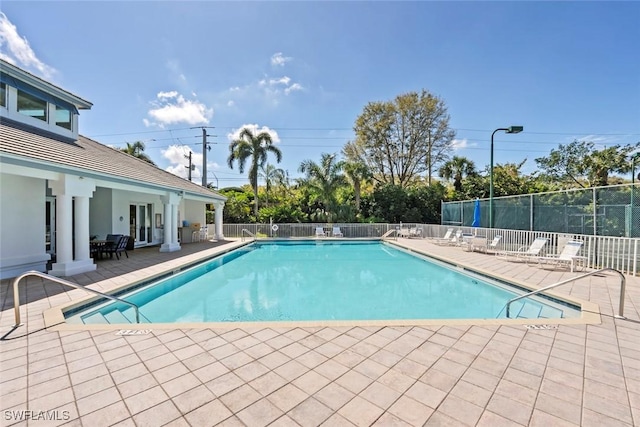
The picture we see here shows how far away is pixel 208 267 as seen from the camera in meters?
10.2

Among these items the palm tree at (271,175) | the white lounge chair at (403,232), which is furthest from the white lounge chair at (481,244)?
the palm tree at (271,175)

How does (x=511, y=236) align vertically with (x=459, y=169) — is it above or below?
below

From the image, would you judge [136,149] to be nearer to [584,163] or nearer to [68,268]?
[68,268]

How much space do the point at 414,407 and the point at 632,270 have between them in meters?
9.24

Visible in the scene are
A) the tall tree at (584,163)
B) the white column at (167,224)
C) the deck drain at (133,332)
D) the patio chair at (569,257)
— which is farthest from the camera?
the tall tree at (584,163)

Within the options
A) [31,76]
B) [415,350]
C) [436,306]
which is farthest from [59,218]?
[436,306]

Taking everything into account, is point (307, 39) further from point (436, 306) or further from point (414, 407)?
point (414, 407)

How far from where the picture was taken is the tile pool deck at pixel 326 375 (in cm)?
222

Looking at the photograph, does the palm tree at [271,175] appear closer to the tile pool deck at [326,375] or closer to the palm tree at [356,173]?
the palm tree at [356,173]

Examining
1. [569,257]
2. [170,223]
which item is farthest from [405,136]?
[170,223]

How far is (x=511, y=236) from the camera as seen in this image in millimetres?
11727

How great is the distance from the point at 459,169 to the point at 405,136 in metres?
5.68

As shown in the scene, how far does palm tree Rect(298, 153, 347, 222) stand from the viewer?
19578mm

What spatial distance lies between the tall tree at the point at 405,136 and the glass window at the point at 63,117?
2012 cm
